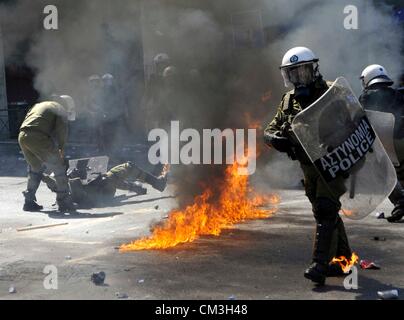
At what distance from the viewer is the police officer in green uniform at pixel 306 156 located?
197 inches

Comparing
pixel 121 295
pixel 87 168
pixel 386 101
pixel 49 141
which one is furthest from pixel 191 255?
pixel 87 168

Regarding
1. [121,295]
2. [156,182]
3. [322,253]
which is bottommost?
[121,295]

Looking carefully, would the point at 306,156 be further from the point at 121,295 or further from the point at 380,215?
the point at 380,215

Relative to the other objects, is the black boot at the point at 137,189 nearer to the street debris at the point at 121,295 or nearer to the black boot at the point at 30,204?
the black boot at the point at 30,204

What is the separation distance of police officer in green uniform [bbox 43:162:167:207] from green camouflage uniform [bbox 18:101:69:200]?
376 millimetres

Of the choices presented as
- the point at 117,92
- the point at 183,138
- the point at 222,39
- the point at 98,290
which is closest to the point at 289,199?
the point at 183,138

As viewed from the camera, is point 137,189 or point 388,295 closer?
point 388,295

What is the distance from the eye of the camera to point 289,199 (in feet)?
29.3

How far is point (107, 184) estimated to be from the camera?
9.34m

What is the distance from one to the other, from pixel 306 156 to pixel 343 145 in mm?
344

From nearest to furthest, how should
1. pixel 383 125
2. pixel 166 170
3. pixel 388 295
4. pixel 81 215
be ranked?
pixel 388 295, pixel 383 125, pixel 81 215, pixel 166 170

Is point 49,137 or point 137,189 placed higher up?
point 49,137

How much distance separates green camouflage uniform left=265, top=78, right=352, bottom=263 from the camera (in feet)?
16.4

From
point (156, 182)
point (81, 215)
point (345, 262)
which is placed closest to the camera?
point (345, 262)
